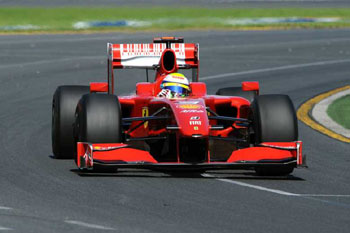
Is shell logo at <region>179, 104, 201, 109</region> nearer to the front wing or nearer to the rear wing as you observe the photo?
the front wing

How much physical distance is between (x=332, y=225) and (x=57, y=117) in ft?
17.0

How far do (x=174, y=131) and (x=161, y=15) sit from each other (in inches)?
1084

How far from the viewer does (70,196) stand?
906 centimetres

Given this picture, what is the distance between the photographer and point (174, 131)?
34.6 feet

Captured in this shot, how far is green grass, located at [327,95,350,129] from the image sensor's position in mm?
15469

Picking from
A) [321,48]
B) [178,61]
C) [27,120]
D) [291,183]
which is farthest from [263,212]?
[321,48]

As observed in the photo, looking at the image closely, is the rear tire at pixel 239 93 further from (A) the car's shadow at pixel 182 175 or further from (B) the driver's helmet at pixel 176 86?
(A) the car's shadow at pixel 182 175

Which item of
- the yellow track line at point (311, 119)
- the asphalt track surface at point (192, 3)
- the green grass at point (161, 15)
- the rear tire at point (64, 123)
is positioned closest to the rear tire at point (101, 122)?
the rear tire at point (64, 123)

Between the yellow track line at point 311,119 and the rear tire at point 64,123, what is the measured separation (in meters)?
3.95

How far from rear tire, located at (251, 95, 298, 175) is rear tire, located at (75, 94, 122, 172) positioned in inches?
61.8

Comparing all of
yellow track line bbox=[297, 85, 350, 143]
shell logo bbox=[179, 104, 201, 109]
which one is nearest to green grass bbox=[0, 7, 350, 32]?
yellow track line bbox=[297, 85, 350, 143]

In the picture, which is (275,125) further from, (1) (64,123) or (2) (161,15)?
(2) (161,15)

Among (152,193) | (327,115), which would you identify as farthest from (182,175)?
(327,115)

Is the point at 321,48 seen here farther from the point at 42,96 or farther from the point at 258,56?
the point at 42,96
